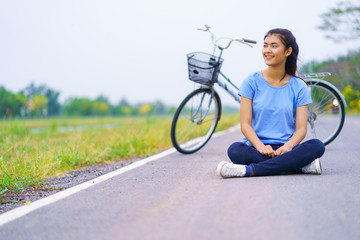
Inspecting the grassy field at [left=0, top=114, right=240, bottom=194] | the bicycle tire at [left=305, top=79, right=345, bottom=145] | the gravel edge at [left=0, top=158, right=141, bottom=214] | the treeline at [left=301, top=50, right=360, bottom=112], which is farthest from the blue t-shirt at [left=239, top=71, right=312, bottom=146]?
the treeline at [left=301, top=50, right=360, bottom=112]

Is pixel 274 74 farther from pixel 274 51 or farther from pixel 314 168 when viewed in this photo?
pixel 314 168

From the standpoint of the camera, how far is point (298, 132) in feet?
12.2

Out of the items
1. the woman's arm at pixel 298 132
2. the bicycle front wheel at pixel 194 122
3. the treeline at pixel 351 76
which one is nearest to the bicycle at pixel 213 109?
the bicycle front wheel at pixel 194 122

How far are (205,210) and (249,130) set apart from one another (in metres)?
1.42

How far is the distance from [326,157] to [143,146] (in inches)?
102

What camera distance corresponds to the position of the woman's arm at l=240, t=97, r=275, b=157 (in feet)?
11.8

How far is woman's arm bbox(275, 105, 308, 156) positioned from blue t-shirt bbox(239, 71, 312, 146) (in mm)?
46

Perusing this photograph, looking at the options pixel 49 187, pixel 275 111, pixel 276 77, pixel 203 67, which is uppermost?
pixel 203 67

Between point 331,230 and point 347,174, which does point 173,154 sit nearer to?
point 347,174

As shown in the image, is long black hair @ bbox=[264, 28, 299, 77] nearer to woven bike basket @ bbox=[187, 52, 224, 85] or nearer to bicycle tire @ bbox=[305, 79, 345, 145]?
woven bike basket @ bbox=[187, 52, 224, 85]

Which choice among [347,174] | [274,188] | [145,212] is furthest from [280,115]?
[145,212]

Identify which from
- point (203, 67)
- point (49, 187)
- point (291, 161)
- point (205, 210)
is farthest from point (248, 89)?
point (49, 187)

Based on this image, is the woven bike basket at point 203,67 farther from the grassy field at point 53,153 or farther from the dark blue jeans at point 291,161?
the dark blue jeans at point 291,161

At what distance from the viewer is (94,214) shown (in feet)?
8.43
